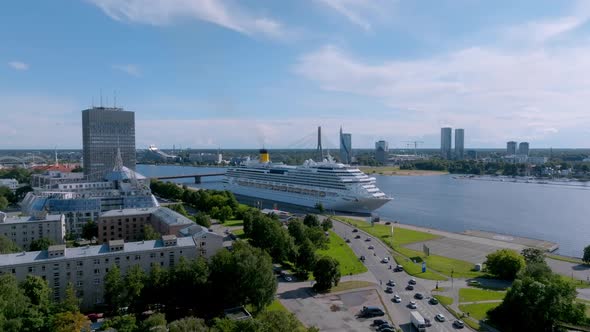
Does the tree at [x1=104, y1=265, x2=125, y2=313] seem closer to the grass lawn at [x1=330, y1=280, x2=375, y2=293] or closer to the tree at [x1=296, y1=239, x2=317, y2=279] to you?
the tree at [x1=296, y1=239, x2=317, y2=279]

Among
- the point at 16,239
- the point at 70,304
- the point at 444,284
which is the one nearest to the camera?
the point at 70,304

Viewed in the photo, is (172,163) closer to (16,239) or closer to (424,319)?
(16,239)

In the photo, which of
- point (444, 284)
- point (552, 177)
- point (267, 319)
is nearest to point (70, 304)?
point (267, 319)

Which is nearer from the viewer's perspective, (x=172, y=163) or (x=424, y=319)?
(x=424, y=319)

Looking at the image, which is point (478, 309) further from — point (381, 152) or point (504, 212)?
point (381, 152)

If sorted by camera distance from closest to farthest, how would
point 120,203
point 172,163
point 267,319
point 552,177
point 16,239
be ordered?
point 267,319, point 16,239, point 120,203, point 552,177, point 172,163

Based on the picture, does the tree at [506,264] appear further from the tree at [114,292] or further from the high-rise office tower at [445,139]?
the high-rise office tower at [445,139]

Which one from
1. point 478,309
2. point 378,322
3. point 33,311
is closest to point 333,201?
point 478,309

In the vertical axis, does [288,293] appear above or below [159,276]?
below

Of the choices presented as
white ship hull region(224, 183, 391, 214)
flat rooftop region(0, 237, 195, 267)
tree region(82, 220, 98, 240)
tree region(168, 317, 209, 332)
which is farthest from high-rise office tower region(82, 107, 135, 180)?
tree region(168, 317, 209, 332)
